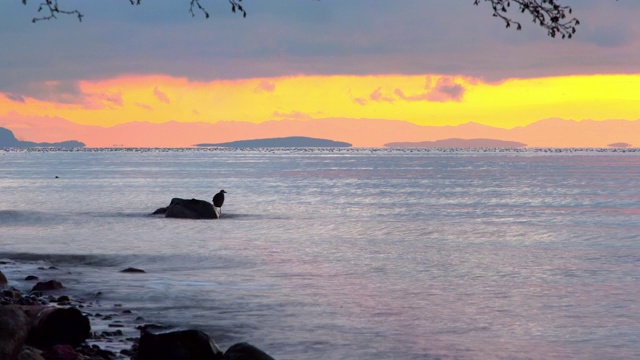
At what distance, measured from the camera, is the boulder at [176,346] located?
12.2m

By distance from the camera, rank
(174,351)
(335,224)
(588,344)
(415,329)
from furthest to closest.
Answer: (335,224) < (415,329) < (588,344) < (174,351)

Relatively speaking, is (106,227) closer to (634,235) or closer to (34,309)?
(634,235)

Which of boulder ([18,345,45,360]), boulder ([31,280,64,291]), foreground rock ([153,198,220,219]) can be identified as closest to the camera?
boulder ([18,345,45,360])

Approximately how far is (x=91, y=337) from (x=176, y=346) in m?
3.08

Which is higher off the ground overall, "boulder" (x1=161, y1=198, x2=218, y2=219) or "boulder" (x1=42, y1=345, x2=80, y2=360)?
"boulder" (x1=42, y1=345, x2=80, y2=360)

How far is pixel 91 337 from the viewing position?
579 inches

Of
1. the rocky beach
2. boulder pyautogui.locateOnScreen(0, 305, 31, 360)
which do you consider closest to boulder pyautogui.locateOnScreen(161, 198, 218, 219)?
the rocky beach

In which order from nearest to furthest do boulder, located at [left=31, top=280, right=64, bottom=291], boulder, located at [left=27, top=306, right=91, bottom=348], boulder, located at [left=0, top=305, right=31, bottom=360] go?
1. boulder, located at [left=0, top=305, right=31, bottom=360]
2. boulder, located at [left=27, top=306, right=91, bottom=348]
3. boulder, located at [left=31, top=280, right=64, bottom=291]

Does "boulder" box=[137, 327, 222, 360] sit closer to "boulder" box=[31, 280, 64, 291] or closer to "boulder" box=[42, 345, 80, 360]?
"boulder" box=[42, 345, 80, 360]

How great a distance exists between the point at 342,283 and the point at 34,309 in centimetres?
1017

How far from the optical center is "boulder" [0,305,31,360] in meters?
11.3

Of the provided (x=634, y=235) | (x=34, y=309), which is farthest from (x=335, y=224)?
(x=34, y=309)

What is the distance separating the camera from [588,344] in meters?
15.9

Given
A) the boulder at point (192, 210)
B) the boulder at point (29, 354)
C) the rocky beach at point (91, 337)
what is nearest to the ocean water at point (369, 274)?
the boulder at point (192, 210)
